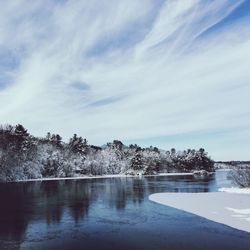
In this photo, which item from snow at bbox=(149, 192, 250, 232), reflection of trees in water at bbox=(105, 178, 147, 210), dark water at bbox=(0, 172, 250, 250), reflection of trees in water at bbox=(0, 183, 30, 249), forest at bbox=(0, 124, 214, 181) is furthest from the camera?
forest at bbox=(0, 124, 214, 181)

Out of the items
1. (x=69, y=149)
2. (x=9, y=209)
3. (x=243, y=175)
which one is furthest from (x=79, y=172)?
(x=9, y=209)

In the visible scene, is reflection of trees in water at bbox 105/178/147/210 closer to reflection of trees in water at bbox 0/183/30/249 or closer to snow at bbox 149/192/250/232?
snow at bbox 149/192/250/232

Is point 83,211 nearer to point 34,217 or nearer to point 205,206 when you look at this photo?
point 34,217

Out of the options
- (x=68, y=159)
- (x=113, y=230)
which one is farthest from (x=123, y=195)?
(x=68, y=159)

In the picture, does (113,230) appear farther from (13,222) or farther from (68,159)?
(68,159)

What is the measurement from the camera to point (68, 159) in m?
124

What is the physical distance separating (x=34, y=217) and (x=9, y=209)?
21.1ft

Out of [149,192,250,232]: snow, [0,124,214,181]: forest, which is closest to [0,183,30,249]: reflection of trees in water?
[149,192,250,232]: snow

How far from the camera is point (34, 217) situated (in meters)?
26.8

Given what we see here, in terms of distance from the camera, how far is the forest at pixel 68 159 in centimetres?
9606

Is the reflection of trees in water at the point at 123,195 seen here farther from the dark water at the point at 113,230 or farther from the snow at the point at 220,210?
the dark water at the point at 113,230

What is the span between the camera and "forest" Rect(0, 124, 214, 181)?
9606 centimetres

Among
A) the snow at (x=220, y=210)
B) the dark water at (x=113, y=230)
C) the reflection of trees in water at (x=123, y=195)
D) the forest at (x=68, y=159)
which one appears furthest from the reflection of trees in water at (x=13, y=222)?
the forest at (x=68, y=159)

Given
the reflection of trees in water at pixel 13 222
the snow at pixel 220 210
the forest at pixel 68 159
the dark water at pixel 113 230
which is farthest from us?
the forest at pixel 68 159
